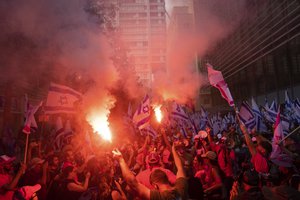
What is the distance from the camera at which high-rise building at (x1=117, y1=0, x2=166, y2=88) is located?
61.5 metres

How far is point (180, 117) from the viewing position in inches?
519

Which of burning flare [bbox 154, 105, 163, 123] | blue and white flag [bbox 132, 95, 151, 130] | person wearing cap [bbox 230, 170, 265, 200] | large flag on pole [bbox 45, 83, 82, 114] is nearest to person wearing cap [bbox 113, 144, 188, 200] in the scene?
person wearing cap [bbox 230, 170, 265, 200]

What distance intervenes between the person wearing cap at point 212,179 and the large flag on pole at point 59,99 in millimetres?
3342

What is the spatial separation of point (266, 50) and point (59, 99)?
88.4 ft

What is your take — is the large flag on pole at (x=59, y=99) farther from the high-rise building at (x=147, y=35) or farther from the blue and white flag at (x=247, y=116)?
the high-rise building at (x=147, y=35)

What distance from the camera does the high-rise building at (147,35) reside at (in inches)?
2421

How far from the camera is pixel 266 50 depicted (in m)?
29.5

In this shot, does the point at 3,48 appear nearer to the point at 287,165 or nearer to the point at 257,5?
the point at 287,165

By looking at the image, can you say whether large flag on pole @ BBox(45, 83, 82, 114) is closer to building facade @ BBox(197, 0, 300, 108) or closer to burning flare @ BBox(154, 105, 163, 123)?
burning flare @ BBox(154, 105, 163, 123)

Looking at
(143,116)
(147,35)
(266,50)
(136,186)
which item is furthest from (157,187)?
(147,35)

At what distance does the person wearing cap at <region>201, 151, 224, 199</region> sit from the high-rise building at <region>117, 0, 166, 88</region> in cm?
5342

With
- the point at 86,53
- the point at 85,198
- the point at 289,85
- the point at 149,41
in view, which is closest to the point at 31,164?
the point at 85,198

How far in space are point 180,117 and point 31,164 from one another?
28.9ft

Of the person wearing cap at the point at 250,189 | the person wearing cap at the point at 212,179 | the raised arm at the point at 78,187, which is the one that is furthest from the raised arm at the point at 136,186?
the person wearing cap at the point at 212,179
